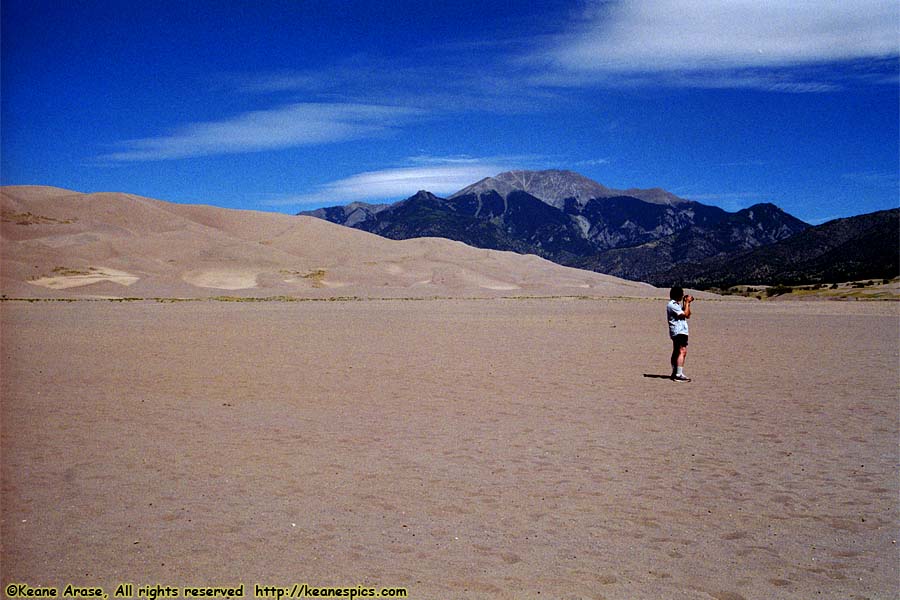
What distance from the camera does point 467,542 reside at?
5496 millimetres

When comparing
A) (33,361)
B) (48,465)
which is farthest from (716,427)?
(33,361)

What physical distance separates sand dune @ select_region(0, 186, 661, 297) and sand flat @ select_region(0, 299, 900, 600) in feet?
184

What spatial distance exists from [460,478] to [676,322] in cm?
792

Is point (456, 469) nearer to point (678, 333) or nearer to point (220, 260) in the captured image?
point (678, 333)

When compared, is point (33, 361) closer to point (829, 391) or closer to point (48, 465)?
point (48, 465)

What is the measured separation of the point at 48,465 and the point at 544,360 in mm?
11251

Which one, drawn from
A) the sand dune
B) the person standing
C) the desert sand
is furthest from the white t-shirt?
the sand dune

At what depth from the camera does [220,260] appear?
8700cm

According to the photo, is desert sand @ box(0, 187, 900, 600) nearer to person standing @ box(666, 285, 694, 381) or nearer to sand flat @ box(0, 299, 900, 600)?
sand flat @ box(0, 299, 900, 600)

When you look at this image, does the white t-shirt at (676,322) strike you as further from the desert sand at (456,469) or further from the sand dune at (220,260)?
the sand dune at (220,260)

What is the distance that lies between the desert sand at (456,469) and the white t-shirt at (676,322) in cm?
97

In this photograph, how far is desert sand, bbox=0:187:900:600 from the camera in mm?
5059

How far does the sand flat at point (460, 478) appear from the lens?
5043mm

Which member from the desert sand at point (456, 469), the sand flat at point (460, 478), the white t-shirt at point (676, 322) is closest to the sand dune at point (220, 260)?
the desert sand at point (456, 469)
